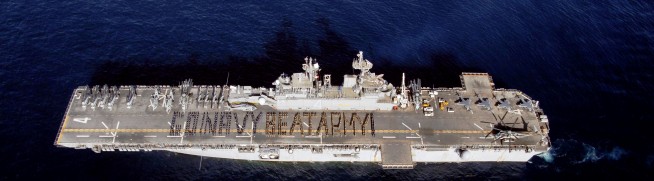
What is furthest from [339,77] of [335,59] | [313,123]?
[313,123]

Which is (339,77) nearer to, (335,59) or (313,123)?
(335,59)

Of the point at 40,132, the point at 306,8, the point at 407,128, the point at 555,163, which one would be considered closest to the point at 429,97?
the point at 407,128

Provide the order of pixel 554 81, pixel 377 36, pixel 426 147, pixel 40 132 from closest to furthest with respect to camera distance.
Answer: pixel 426 147
pixel 40 132
pixel 554 81
pixel 377 36

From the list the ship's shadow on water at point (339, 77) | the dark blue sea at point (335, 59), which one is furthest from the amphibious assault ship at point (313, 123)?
the dark blue sea at point (335, 59)

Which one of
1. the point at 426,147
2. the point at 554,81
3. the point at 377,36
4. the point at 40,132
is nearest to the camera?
the point at 426,147

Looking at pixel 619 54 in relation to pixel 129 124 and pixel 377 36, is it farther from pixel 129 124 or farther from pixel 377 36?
pixel 129 124

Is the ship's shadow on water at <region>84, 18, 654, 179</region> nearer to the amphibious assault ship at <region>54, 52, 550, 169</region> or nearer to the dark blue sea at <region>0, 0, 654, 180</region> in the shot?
the dark blue sea at <region>0, 0, 654, 180</region>

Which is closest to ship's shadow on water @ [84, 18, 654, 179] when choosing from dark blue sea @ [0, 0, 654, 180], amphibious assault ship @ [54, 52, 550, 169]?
dark blue sea @ [0, 0, 654, 180]
